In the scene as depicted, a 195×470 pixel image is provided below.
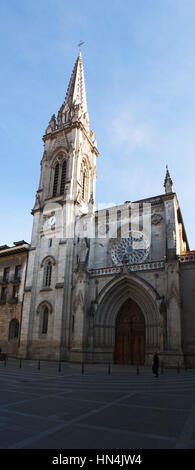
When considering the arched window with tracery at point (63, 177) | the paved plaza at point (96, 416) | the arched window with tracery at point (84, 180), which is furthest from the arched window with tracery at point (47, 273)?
the paved plaza at point (96, 416)

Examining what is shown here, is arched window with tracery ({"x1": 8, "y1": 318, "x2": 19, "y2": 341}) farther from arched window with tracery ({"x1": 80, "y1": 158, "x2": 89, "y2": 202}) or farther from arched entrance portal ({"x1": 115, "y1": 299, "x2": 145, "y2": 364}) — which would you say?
arched window with tracery ({"x1": 80, "y1": 158, "x2": 89, "y2": 202})

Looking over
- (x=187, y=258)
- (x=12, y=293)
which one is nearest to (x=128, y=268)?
(x=187, y=258)

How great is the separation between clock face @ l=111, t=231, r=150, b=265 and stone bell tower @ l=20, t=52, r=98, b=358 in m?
→ 4.41

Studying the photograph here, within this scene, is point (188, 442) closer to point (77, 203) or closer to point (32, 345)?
point (32, 345)

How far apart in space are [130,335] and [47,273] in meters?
10.7

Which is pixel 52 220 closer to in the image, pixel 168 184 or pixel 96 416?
pixel 168 184

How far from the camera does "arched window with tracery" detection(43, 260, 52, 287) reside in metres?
30.8

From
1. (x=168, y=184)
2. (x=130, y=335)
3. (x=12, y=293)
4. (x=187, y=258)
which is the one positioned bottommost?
(x=130, y=335)

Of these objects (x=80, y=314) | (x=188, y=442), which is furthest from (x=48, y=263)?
(x=188, y=442)

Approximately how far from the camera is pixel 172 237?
24203 millimetres

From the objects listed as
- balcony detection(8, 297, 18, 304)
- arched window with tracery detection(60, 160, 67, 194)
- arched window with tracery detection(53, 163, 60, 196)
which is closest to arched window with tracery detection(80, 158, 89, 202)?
arched window with tracery detection(60, 160, 67, 194)

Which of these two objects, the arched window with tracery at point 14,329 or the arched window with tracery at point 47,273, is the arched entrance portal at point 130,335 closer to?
the arched window with tracery at point 47,273

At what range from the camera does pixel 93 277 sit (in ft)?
89.7

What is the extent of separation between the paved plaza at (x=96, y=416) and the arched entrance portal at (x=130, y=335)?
12.1 m
